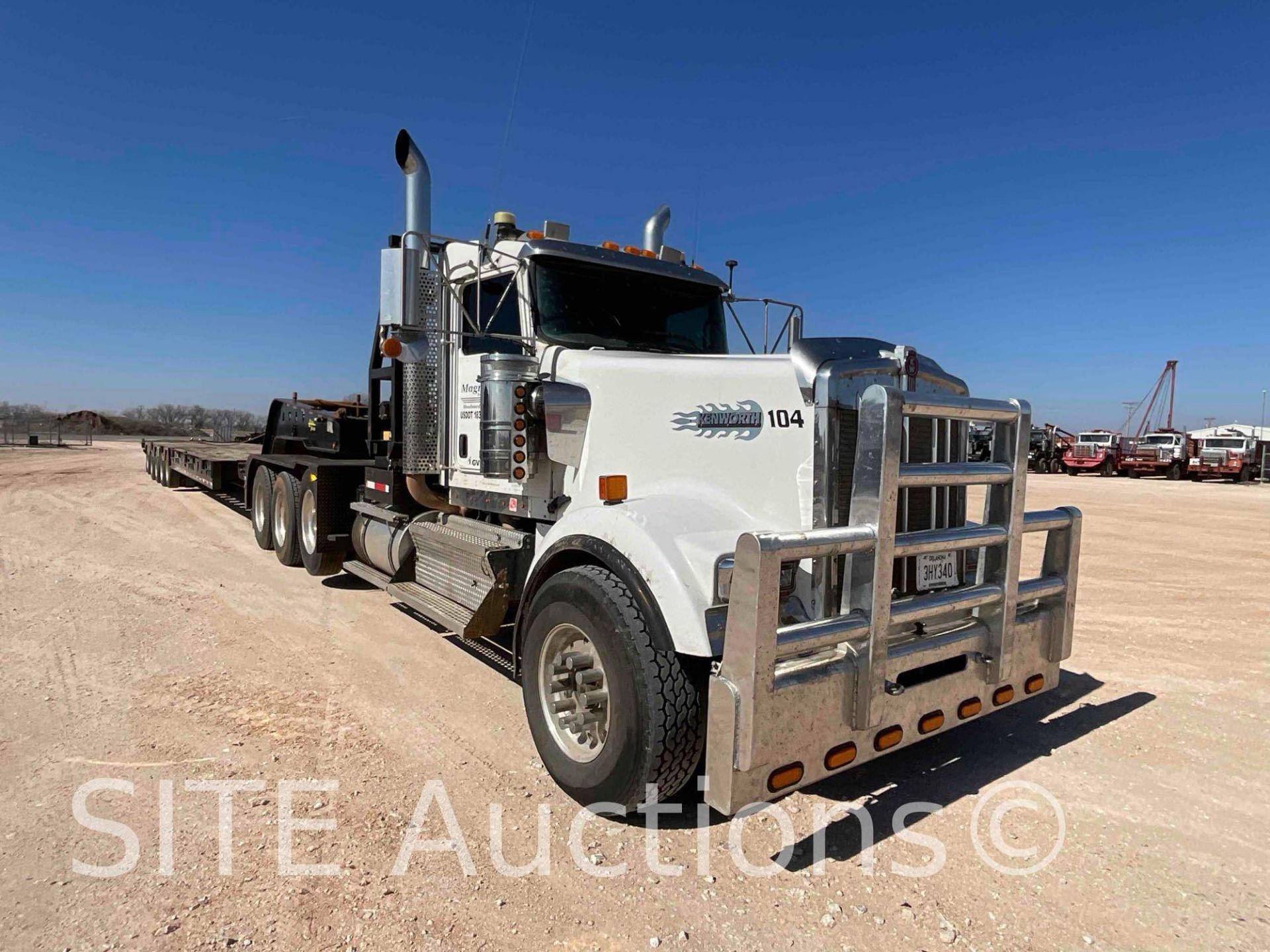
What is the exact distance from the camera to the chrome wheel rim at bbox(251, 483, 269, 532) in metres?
8.79

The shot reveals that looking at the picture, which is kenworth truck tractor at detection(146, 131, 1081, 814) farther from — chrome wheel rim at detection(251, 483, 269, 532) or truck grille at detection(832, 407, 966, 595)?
chrome wheel rim at detection(251, 483, 269, 532)

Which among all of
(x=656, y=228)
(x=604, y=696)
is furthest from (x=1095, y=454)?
(x=604, y=696)

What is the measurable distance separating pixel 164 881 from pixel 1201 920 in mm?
3581

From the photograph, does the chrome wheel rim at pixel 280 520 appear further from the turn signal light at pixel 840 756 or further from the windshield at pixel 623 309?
the turn signal light at pixel 840 756

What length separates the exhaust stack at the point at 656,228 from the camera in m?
6.44

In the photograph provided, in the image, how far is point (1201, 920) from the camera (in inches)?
98.5

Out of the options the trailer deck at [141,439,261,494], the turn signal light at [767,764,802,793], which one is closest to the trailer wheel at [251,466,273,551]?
the trailer deck at [141,439,261,494]

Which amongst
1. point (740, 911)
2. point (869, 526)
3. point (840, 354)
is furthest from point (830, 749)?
point (840, 354)

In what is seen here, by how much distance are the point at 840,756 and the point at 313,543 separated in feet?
20.1

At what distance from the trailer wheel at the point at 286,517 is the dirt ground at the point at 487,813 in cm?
200

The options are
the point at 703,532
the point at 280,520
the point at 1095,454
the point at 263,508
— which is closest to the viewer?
the point at 703,532

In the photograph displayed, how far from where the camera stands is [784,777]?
252 centimetres

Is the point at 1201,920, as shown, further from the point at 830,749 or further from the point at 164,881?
the point at 164,881

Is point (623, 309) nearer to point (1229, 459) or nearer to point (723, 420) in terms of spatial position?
point (723, 420)
